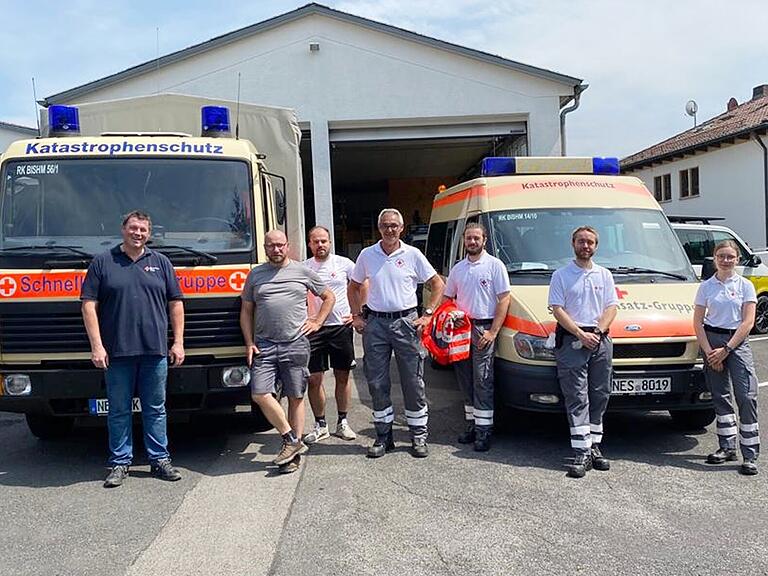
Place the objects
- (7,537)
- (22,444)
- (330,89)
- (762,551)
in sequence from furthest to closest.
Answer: (330,89) < (22,444) < (7,537) < (762,551)

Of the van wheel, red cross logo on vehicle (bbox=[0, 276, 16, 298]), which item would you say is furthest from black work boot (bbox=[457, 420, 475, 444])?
the van wheel

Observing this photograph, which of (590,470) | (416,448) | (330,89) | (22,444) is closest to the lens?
(590,470)

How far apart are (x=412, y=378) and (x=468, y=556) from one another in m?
1.98

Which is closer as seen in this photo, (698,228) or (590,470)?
(590,470)

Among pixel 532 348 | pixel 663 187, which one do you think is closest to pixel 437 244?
pixel 532 348

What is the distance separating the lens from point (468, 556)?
12.6 ft

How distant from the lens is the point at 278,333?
529 centimetres

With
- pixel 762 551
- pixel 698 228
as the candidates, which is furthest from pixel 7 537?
pixel 698 228

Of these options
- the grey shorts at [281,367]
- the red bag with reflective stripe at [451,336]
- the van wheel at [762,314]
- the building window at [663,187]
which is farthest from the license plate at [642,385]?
the building window at [663,187]

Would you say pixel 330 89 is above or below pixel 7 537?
above

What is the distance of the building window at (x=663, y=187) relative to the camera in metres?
27.7

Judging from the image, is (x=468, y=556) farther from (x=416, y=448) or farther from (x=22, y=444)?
(x=22, y=444)

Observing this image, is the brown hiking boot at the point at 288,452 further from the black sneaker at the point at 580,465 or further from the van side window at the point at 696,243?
the van side window at the point at 696,243

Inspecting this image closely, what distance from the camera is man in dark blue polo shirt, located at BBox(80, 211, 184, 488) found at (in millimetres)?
4945
